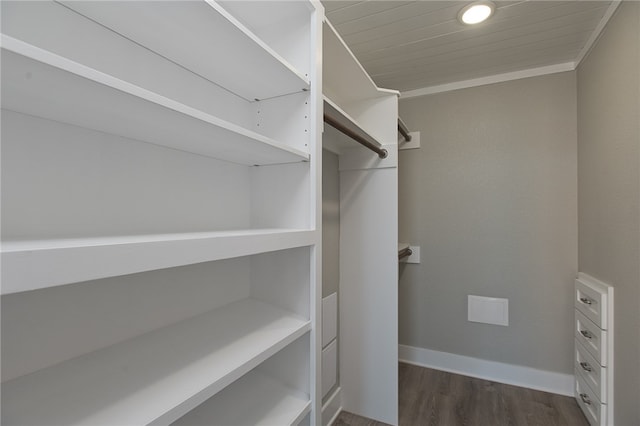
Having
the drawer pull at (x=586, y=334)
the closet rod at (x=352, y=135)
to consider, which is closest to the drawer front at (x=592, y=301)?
the drawer pull at (x=586, y=334)

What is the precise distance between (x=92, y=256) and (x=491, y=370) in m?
2.74

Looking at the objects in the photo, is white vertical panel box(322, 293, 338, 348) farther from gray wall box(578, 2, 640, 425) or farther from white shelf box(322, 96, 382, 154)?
Result: gray wall box(578, 2, 640, 425)

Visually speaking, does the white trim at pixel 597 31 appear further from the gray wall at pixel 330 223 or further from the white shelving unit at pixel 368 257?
the gray wall at pixel 330 223

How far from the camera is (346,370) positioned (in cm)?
189

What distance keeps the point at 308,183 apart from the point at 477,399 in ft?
6.78

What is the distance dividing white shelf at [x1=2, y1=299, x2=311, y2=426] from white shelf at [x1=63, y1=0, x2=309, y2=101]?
0.78m

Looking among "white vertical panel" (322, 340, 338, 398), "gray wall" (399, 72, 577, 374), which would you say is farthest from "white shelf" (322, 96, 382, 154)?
"white vertical panel" (322, 340, 338, 398)

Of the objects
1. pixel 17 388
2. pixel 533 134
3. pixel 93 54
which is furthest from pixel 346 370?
pixel 533 134

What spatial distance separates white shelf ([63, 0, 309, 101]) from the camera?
0.63 metres

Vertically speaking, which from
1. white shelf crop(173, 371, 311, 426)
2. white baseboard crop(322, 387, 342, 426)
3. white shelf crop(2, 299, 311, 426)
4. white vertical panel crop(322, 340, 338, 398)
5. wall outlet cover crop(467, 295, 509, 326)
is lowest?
white baseboard crop(322, 387, 342, 426)

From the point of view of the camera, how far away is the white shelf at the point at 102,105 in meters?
0.39

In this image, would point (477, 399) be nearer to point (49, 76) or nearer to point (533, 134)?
point (533, 134)

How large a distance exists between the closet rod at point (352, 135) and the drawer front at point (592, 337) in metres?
1.57

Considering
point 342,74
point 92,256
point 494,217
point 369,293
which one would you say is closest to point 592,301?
point 494,217
